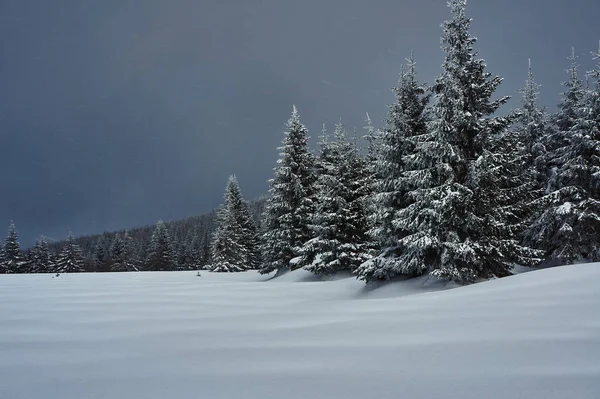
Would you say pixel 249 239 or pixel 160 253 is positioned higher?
pixel 249 239

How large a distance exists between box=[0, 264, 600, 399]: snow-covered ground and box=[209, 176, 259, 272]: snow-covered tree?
1350 inches

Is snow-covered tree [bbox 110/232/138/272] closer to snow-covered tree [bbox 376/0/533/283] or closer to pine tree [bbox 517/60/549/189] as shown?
snow-covered tree [bbox 376/0/533/283]

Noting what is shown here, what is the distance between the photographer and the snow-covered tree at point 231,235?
41656 mm

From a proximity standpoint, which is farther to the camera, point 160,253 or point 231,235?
point 160,253

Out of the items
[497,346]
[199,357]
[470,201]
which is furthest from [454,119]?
[199,357]

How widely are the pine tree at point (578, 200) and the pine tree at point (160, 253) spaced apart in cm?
5364

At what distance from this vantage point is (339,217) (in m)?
22.4

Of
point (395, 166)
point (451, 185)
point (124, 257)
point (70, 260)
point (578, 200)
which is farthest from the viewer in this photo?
point (124, 257)

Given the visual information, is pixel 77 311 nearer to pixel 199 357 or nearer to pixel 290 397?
pixel 199 357

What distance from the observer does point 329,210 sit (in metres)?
23.2

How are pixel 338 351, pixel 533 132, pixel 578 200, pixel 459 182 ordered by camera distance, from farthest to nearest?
pixel 533 132, pixel 578 200, pixel 459 182, pixel 338 351

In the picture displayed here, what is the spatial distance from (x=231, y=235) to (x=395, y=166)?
93.0 ft

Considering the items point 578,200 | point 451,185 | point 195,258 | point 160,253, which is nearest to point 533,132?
point 578,200

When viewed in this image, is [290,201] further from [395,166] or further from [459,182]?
[459,182]
